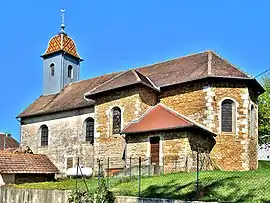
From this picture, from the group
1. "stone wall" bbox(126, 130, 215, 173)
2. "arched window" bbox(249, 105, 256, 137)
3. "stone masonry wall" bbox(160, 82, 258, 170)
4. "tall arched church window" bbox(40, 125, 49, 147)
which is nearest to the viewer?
"stone wall" bbox(126, 130, 215, 173)

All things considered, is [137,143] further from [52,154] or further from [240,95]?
[52,154]

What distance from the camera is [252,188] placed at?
1429cm

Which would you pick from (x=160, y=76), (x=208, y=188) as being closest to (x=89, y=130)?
(x=160, y=76)

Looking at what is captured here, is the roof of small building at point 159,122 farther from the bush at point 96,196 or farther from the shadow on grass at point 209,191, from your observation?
the bush at point 96,196

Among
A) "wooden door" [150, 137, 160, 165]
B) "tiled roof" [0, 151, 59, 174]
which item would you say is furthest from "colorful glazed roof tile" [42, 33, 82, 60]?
"wooden door" [150, 137, 160, 165]

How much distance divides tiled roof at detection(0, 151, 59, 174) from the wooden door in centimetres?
870

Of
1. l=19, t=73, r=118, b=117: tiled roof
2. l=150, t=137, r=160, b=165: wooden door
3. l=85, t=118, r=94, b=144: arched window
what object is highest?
l=19, t=73, r=118, b=117: tiled roof

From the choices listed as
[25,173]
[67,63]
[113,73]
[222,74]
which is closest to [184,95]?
[222,74]

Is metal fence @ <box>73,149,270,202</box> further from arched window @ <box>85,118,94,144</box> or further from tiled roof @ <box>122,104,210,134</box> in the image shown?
arched window @ <box>85,118,94,144</box>

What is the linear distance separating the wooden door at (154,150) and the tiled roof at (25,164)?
8.70m

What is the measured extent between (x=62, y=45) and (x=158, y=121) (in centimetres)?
1729

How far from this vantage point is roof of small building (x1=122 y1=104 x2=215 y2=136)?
73.7 feet

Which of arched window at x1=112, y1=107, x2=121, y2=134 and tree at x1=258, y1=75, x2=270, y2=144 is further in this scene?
tree at x1=258, y1=75, x2=270, y2=144

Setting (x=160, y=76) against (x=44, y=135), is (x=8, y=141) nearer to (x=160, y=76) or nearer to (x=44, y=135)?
(x=44, y=135)
